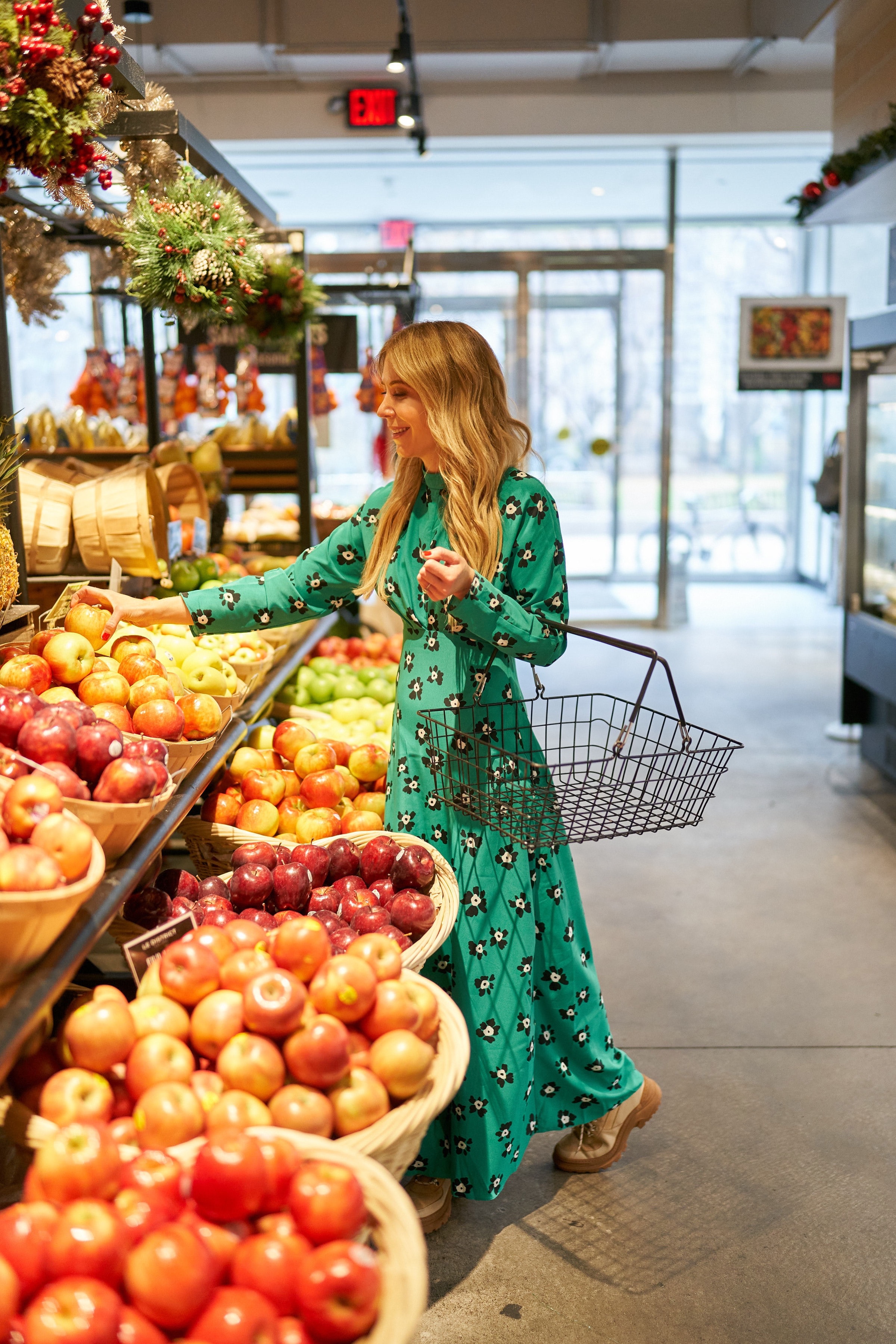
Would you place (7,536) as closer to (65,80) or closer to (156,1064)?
(65,80)

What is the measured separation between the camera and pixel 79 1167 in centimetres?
126

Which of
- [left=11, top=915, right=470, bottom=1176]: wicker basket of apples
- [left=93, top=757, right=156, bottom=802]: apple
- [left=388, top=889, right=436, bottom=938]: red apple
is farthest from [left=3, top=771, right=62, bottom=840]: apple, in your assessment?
[left=388, top=889, right=436, bottom=938]: red apple

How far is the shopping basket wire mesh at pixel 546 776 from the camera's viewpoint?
1.93 metres

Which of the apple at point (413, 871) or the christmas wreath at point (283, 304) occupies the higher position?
the christmas wreath at point (283, 304)

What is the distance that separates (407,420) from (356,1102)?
1.36 metres

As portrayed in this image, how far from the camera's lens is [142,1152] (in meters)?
1.34

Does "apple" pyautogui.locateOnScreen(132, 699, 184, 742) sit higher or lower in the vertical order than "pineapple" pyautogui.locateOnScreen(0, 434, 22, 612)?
lower

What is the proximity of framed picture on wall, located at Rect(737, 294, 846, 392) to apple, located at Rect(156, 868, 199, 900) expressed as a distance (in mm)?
7665

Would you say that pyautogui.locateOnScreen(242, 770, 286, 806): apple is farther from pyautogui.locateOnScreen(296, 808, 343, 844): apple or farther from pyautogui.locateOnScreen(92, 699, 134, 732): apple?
pyautogui.locateOnScreen(92, 699, 134, 732): apple

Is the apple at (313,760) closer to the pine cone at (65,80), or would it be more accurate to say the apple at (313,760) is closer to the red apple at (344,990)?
the red apple at (344,990)

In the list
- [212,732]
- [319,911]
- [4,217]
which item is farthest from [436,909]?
[4,217]

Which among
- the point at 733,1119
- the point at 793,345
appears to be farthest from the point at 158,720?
the point at 793,345

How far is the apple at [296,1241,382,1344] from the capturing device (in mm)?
1182

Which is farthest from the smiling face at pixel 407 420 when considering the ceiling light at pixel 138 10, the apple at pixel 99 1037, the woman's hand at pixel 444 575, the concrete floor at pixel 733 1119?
→ the ceiling light at pixel 138 10
